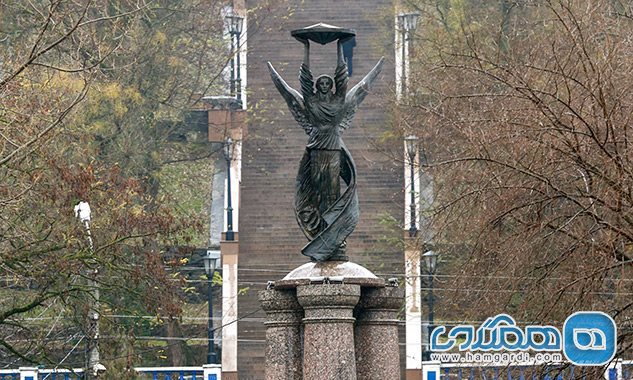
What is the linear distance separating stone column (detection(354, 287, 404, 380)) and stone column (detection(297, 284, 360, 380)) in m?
0.31

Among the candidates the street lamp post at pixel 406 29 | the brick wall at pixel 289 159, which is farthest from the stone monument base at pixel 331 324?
the street lamp post at pixel 406 29

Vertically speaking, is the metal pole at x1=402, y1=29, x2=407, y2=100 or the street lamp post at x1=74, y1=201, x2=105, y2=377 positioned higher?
the metal pole at x1=402, y1=29, x2=407, y2=100

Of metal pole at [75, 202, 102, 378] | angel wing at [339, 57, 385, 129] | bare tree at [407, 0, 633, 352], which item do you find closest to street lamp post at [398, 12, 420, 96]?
metal pole at [75, 202, 102, 378]

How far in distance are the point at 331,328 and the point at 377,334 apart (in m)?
0.62

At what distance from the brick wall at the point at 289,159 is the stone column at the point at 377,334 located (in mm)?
16486

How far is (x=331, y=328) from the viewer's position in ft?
54.2

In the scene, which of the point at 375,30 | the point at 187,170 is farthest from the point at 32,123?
the point at 375,30

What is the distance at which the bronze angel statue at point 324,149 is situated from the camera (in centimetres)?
1748

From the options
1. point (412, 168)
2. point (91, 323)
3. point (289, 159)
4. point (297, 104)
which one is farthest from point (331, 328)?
point (289, 159)

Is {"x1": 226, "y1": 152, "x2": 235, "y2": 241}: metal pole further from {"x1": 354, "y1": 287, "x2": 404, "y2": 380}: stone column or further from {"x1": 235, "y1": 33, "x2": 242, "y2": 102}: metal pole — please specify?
{"x1": 354, "y1": 287, "x2": 404, "y2": 380}: stone column

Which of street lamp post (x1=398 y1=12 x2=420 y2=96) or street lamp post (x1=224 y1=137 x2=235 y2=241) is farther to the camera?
street lamp post (x1=398 y1=12 x2=420 y2=96)

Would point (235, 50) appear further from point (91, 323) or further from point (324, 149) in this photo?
point (324, 149)

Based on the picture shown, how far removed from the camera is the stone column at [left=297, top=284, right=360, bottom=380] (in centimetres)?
1648

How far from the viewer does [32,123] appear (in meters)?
23.4
